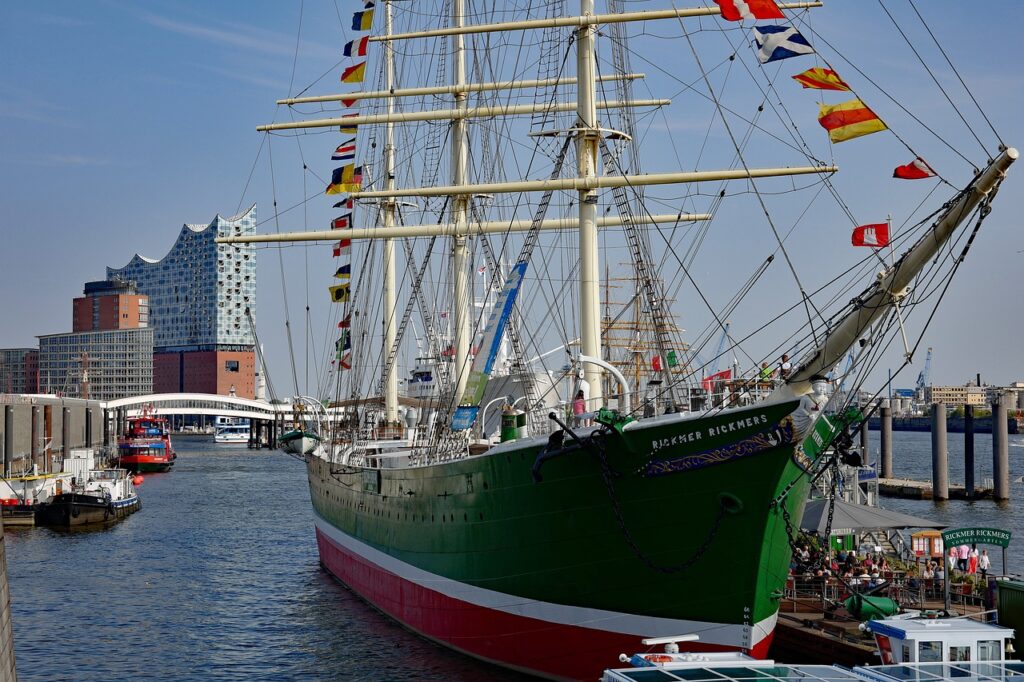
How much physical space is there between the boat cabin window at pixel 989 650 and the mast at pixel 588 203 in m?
9.17

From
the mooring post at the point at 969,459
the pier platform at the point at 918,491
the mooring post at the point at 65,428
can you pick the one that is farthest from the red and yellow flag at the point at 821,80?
the mooring post at the point at 65,428

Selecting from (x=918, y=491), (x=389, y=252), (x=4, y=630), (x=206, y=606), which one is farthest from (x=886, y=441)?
(x=4, y=630)

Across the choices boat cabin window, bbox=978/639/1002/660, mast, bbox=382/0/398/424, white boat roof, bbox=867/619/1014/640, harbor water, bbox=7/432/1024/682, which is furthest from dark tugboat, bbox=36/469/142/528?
boat cabin window, bbox=978/639/1002/660

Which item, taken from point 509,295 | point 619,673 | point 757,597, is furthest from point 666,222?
point 619,673

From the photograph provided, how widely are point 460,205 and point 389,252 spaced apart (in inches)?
288

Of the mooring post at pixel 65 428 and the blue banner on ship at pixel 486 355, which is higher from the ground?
the blue banner on ship at pixel 486 355

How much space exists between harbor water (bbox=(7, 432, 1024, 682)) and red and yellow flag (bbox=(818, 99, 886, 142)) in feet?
37.2

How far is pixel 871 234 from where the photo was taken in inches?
649

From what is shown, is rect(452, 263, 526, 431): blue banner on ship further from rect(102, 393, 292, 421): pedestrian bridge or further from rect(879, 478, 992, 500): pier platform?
rect(102, 393, 292, 421): pedestrian bridge

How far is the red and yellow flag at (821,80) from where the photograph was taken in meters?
15.7

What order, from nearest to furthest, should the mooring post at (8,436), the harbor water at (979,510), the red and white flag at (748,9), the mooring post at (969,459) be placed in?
the red and white flag at (748,9)
the harbor water at (979,510)
the mooring post at (8,436)
the mooring post at (969,459)

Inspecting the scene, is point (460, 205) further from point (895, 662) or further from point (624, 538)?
point (895, 662)

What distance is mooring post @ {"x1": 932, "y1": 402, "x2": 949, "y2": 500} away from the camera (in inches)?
2290

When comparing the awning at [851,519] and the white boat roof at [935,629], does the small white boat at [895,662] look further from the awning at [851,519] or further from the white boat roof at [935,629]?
the awning at [851,519]
